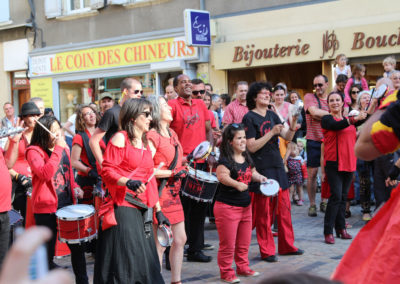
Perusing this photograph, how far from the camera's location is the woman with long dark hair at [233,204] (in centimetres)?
597

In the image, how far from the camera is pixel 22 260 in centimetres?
94

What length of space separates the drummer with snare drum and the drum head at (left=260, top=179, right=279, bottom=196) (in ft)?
0.78

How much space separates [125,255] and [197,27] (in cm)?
1071

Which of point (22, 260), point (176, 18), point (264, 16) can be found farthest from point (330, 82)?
point (22, 260)

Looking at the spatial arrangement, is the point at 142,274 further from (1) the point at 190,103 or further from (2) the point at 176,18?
(2) the point at 176,18

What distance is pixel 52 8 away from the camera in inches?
757

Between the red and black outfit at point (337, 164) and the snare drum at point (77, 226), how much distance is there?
3.43 m

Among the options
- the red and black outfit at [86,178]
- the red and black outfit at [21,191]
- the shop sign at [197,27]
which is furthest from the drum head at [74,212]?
the shop sign at [197,27]

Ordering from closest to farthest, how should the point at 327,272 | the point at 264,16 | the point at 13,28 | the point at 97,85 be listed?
the point at 327,272 → the point at 264,16 → the point at 97,85 → the point at 13,28

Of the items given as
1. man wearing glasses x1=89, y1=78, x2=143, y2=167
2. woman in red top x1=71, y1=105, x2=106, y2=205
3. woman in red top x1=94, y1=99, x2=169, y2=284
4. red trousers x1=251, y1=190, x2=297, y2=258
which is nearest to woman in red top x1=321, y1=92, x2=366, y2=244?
red trousers x1=251, y1=190, x2=297, y2=258

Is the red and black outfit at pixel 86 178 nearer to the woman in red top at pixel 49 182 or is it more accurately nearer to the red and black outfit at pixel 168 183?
the woman in red top at pixel 49 182

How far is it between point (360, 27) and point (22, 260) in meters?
12.9

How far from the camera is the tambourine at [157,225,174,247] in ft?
16.5

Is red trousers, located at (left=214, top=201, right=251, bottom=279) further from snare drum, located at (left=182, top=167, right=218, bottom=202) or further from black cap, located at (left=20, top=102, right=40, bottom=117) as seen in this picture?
black cap, located at (left=20, top=102, right=40, bottom=117)
